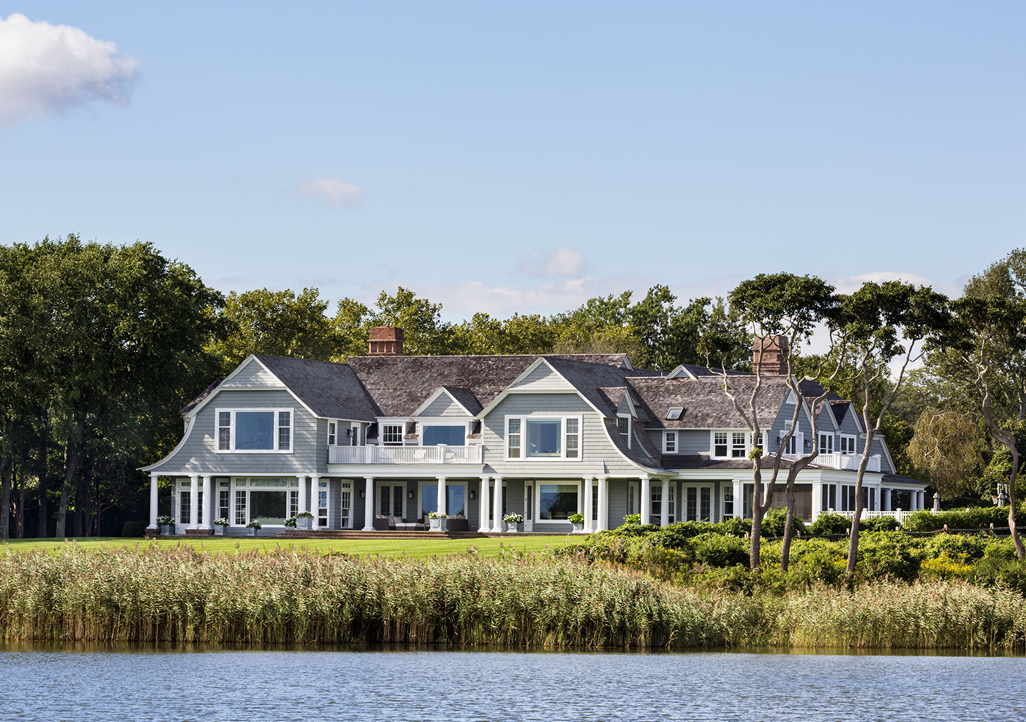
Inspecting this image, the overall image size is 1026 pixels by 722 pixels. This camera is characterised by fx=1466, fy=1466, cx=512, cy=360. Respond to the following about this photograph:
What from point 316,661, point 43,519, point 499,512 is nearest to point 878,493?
point 499,512

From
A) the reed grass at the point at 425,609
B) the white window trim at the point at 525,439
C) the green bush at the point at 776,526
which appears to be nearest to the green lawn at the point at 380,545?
the white window trim at the point at 525,439

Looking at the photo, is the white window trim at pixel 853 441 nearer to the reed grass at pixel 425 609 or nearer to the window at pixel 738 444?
the window at pixel 738 444

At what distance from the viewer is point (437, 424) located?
61125mm

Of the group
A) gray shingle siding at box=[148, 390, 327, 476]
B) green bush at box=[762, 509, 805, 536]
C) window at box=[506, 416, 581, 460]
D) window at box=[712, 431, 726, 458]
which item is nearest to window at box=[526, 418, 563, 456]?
window at box=[506, 416, 581, 460]

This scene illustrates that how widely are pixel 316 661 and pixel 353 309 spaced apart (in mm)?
59803

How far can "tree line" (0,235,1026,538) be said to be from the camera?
43.6 m

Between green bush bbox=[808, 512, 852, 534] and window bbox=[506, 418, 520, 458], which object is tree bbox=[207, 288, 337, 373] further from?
green bush bbox=[808, 512, 852, 534]

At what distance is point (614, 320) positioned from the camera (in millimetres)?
94750

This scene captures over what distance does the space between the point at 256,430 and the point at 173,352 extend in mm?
6350

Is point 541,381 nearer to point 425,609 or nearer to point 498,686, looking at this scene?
point 425,609

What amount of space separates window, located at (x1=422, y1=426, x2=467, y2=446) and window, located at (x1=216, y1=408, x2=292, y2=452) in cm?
572

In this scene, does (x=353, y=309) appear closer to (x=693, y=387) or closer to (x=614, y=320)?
(x=614, y=320)

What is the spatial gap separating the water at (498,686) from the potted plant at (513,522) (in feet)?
91.2

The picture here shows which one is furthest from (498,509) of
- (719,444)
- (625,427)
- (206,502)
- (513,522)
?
(206,502)
